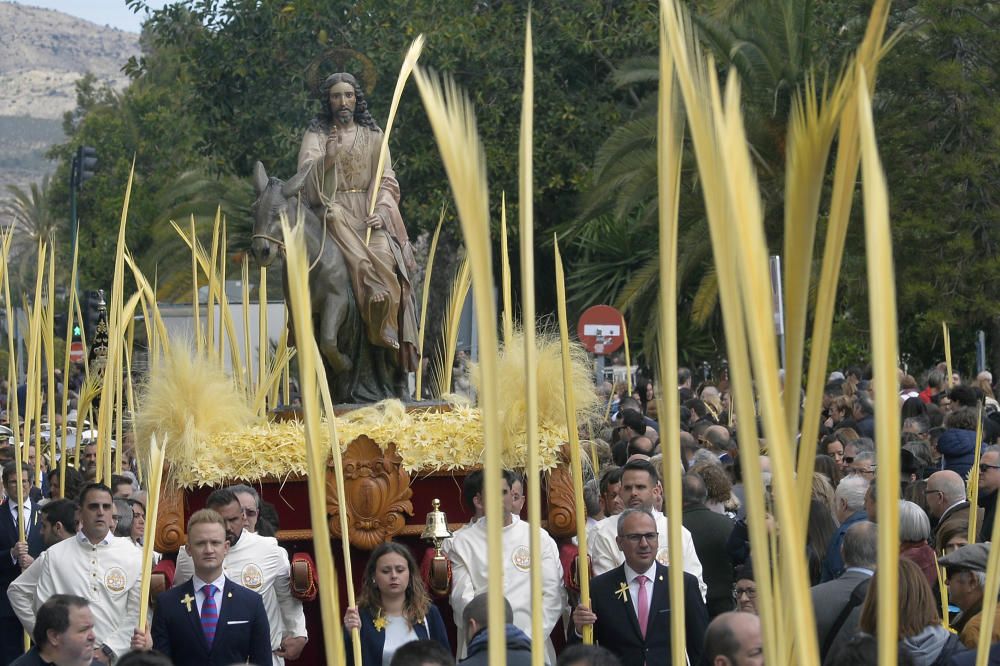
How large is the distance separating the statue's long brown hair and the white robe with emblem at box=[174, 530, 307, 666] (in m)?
0.91

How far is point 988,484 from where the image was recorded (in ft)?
27.8

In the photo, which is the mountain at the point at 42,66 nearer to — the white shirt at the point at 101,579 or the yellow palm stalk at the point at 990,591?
the white shirt at the point at 101,579

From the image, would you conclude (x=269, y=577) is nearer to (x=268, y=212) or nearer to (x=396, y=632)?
(x=396, y=632)

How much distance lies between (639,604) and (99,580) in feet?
7.36

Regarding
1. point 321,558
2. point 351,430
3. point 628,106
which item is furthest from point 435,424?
point 628,106

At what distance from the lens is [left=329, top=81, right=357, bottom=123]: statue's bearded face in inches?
412

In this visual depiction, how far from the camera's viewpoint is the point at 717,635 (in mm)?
4387

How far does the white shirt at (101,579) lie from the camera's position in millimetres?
7258

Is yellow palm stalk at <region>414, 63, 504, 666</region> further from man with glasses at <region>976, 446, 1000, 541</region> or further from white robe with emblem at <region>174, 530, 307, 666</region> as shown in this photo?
man with glasses at <region>976, 446, 1000, 541</region>

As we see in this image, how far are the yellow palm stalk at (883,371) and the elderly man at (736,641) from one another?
2427 mm

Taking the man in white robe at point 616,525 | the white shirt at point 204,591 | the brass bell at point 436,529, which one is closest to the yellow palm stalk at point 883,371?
the white shirt at point 204,591

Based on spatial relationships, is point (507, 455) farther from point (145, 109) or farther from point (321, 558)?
point (145, 109)

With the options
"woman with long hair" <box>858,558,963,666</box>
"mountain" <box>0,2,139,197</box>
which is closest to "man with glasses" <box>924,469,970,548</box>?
"woman with long hair" <box>858,558,963,666</box>

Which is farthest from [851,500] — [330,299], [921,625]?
[330,299]
